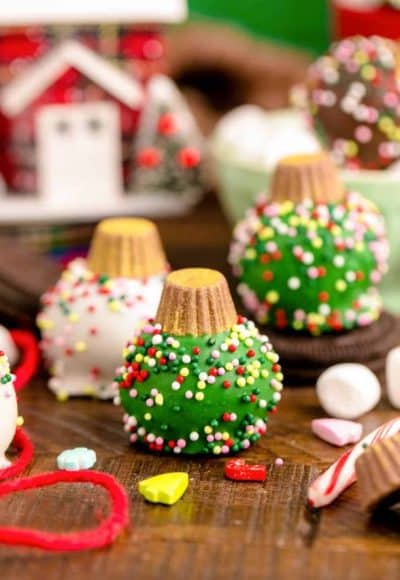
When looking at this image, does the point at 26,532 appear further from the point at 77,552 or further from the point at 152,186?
the point at 152,186

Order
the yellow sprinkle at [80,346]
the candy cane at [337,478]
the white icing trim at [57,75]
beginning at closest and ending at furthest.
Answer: the candy cane at [337,478] → the yellow sprinkle at [80,346] → the white icing trim at [57,75]

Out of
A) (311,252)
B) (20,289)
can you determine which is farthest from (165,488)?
(20,289)

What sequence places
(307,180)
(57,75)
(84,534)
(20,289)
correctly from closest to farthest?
(84,534)
(307,180)
(20,289)
(57,75)

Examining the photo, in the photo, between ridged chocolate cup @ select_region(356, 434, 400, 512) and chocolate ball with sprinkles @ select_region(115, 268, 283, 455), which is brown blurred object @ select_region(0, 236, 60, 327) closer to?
chocolate ball with sprinkles @ select_region(115, 268, 283, 455)

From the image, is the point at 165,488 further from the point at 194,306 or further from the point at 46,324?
the point at 46,324

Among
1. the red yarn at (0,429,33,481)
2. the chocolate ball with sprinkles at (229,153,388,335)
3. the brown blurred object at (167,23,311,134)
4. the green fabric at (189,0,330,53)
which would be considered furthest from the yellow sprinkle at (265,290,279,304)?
the green fabric at (189,0,330,53)

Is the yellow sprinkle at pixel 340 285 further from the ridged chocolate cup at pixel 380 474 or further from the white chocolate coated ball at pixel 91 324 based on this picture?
the ridged chocolate cup at pixel 380 474

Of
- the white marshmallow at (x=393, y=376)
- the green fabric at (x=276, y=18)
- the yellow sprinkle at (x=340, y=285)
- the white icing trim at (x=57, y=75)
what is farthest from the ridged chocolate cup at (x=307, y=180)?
the green fabric at (x=276, y=18)
